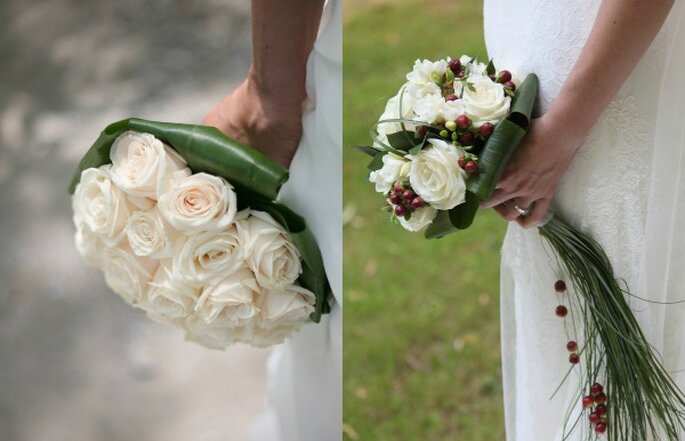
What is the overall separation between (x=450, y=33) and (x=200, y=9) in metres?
1.00

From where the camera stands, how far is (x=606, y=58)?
3.99 feet

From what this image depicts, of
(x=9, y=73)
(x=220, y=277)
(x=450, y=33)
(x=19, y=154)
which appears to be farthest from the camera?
(x=450, y=33)

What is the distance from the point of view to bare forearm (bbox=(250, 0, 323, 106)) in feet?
4.87

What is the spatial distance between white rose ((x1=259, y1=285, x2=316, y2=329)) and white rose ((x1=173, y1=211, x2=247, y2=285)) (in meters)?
0.09

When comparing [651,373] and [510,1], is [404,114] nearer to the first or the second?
[510,1]

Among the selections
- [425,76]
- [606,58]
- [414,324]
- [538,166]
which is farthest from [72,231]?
[606,58]

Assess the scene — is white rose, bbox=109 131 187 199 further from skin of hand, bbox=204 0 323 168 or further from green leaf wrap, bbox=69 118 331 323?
skin of hand, bbox=204 0 323 168

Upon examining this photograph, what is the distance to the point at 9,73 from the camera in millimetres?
3252

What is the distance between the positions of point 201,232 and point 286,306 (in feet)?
0.58

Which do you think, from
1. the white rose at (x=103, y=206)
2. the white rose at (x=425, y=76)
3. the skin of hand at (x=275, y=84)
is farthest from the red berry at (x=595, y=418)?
the white rose at (x=103, y=206)

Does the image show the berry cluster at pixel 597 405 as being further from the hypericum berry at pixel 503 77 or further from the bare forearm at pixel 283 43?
the bare forearm at pixel 283 43

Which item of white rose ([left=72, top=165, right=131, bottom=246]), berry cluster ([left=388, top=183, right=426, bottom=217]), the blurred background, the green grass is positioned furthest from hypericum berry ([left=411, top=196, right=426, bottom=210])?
the blurred background

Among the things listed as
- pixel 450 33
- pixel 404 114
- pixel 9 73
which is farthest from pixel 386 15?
pixel 404 114

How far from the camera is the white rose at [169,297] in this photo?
4.96 ft
